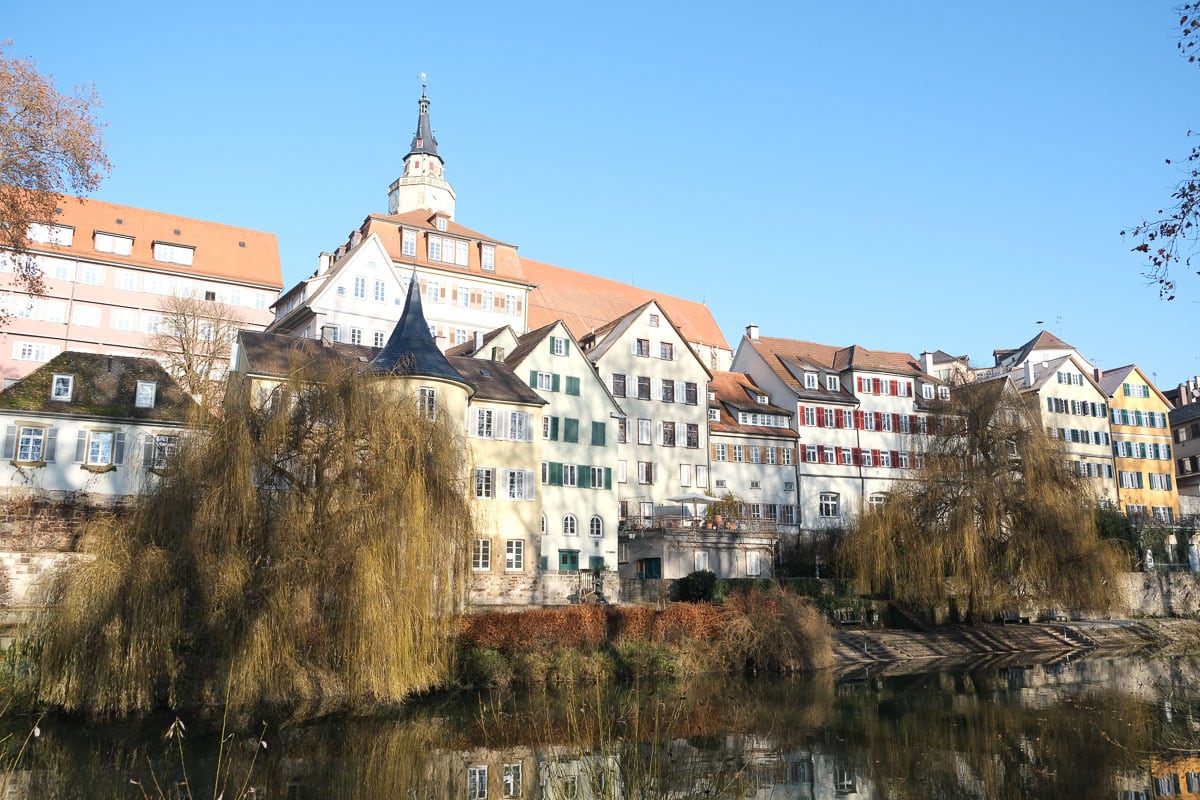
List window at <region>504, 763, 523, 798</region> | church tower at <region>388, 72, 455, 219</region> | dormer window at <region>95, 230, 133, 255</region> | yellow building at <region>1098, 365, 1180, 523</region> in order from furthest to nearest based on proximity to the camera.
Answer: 1. church tower at <region>388, 72, 455, 219</region>
2. yellow building at <region>1098, 365, 1180, 523</region>
3. dormer window at <region>95, 230, 133, 255</region>
4. window at <region>504, 763, 523, 798</region>

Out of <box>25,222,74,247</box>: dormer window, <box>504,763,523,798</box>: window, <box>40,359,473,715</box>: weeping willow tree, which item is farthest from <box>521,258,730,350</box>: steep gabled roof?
<box>504,763,523,798</box>: window

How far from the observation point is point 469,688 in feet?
99.1

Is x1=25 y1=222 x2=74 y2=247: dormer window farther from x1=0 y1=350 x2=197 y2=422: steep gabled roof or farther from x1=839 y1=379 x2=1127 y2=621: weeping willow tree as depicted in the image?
x1=839 y1=379 x2=1127 y2=621: weeping willow tree

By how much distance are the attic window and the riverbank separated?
26655mm

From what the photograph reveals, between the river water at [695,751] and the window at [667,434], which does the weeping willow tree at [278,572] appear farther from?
the window at [667,434]

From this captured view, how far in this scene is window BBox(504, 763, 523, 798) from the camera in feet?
58.9

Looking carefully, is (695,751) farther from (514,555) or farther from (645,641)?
(514,555)

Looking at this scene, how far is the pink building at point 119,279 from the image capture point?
182ft

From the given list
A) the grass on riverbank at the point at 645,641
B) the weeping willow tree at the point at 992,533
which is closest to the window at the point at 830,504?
the weeping willow tree at the point at 992,533

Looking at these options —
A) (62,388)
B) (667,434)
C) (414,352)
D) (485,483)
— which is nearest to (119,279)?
(62,388)

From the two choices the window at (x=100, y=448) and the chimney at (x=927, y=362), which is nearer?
the window at (x=100, y=448)

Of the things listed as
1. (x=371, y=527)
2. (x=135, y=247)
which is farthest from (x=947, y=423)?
(x=135, y=247)

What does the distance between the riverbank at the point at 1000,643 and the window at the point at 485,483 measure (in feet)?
46.9

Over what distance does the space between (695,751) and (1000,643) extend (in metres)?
27.0
